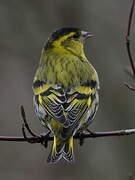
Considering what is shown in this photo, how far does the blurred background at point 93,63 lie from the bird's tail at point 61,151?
12.6 feet

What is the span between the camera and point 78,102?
7758mm

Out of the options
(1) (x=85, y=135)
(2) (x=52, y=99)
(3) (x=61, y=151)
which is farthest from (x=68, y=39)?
(3) (x=61, y=151)

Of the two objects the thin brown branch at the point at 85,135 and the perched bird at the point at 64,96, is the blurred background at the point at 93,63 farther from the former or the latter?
the thin brown branch at the point at 85,135

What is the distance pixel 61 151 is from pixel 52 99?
0.84 meters

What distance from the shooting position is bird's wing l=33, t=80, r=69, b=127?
749cm

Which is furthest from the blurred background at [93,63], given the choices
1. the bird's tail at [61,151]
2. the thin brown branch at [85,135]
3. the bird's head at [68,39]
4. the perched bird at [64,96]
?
the bird's tail at [61,151]

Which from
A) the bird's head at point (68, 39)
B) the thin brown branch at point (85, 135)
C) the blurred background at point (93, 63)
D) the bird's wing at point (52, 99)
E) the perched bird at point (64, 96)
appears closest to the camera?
the thin brown branch at point (85, 135)

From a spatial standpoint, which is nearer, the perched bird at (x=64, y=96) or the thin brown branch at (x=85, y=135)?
the thin brown branch at (x=85, y=135)

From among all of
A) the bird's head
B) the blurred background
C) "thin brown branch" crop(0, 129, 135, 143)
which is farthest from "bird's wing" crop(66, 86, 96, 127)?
the blurred background

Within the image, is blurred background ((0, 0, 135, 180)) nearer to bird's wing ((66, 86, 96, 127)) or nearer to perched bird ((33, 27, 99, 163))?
perched bird ((33, 27, 99, 163))

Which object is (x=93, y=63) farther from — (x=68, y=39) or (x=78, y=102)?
(x=78, y=102)

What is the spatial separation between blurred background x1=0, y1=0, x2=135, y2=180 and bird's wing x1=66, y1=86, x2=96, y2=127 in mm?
3197

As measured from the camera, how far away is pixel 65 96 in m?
7.78

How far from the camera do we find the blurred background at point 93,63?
11.4 m
